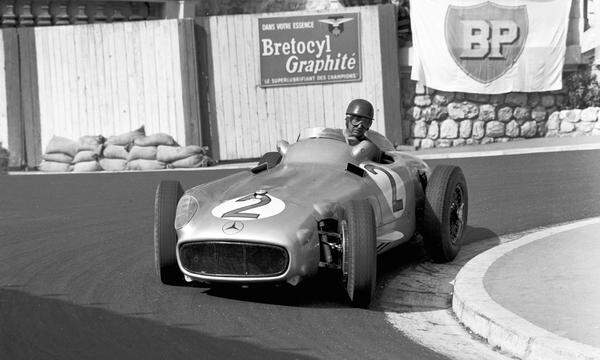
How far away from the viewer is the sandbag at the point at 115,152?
2025 cm

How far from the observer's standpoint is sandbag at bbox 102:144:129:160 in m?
20.2

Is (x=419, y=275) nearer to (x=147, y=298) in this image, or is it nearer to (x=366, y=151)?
(x=366, y=151)

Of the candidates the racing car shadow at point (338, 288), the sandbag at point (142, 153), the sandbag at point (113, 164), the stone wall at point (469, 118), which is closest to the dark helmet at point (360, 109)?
the racing car shadow at point (338, 288)

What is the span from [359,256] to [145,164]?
12.4 meters

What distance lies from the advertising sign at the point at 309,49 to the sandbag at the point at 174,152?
1.82 meters

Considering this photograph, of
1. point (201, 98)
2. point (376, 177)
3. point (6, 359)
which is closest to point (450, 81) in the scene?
point (201, 98)

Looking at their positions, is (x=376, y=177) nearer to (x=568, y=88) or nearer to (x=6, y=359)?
(x=6, y=359)

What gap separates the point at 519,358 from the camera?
22.2 feet

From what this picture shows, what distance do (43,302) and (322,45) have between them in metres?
13.3

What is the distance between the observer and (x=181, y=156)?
1994 cm

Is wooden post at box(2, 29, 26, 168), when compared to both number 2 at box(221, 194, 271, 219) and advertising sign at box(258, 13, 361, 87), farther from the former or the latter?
number 2 at box(221, 194, 271, 219)

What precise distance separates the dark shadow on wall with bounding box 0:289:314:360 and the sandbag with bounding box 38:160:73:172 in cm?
1273

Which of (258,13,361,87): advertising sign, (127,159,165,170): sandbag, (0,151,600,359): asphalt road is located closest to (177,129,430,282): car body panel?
(0,151,600,359): asphalt road

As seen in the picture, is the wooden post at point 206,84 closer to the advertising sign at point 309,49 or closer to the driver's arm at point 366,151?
the advertising sign at point 309,49
